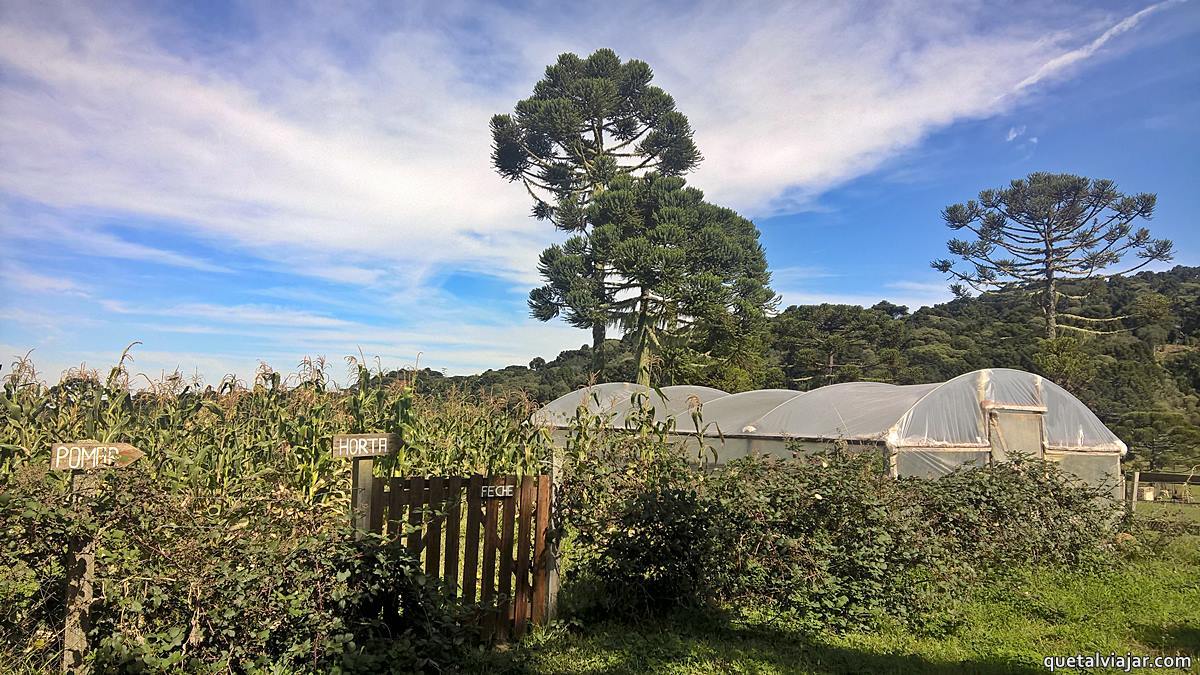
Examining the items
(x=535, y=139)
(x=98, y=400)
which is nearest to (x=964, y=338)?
(x=535, y=139)

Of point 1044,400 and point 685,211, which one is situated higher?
point 685,211

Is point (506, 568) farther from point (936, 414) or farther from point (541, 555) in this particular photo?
point (936, 414)

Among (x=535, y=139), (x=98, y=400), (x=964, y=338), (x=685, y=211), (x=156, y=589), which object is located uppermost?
(x=535, y=139)

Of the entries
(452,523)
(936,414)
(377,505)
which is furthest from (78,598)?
(936,414)

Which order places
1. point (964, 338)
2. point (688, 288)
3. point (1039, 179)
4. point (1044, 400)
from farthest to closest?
1. point (1039, 179)
2. point (964, 338)
3. point (688, 288)
4. point (1044, 400)

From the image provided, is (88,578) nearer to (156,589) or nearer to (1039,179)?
(156,589)

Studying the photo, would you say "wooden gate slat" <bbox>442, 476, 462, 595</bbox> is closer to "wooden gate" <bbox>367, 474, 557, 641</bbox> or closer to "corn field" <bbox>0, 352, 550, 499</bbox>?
"wooden gate" <bbox>367, 474, 557, 641</bbox>

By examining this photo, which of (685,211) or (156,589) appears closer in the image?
(156,589)

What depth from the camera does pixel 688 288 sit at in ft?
98.8

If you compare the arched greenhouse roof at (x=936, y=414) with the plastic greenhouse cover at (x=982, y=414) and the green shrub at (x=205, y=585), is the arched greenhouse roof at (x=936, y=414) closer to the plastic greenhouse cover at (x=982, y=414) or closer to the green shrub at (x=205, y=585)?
the plastic greenhouse cover at (x=982, y=414)

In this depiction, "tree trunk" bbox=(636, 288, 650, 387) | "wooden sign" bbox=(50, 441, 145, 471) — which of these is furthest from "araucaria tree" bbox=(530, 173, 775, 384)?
"wooden sign" bbox=(50, 441, 145, 471)

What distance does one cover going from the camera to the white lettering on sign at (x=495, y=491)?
4.69 m

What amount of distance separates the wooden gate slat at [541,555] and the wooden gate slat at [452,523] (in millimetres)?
637

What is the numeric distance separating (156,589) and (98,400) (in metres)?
2.17
